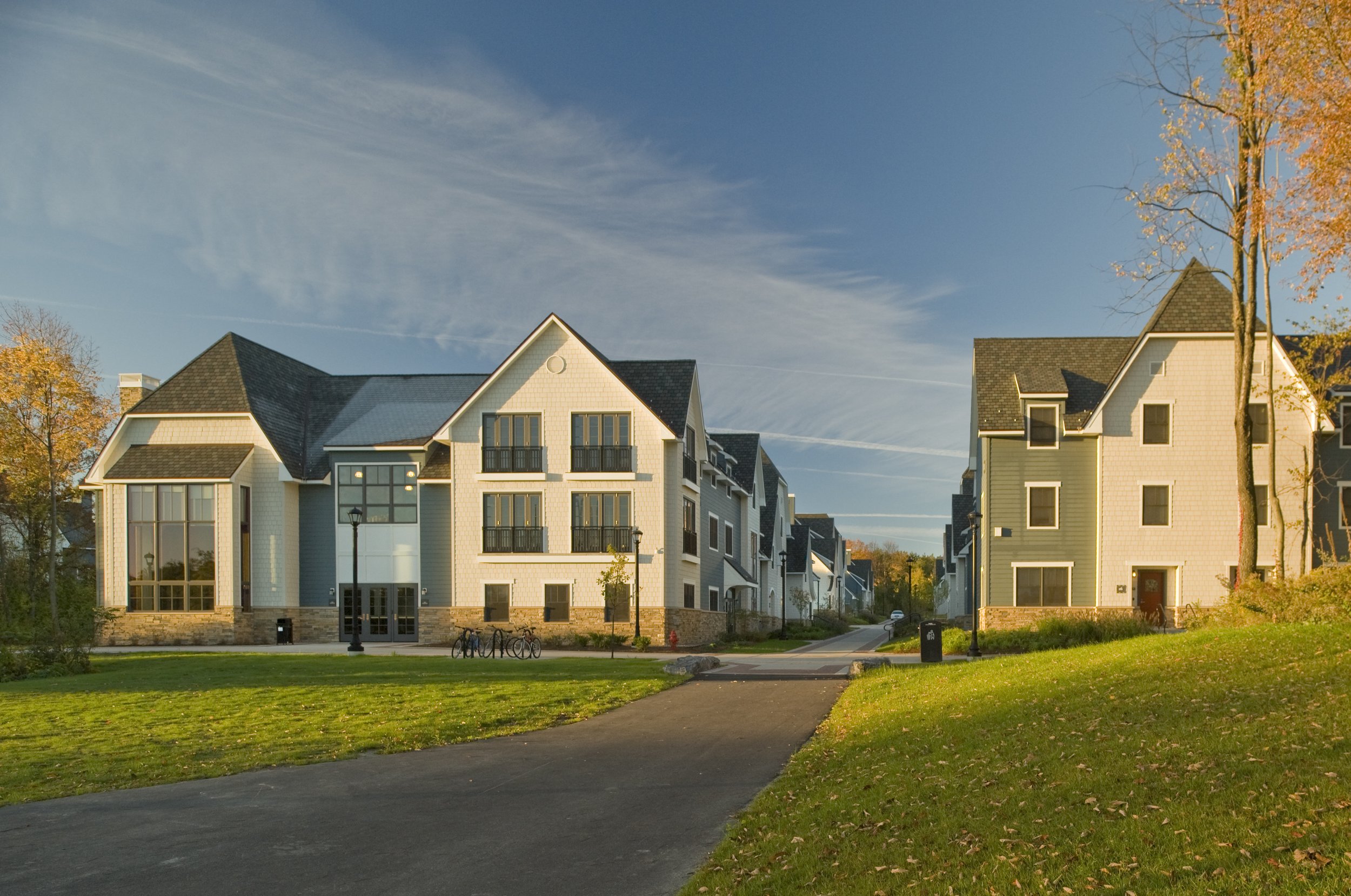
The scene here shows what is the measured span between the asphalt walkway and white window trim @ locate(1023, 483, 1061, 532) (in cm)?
2621

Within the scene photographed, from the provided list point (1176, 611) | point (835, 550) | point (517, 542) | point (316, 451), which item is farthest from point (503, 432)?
point (835, 550)

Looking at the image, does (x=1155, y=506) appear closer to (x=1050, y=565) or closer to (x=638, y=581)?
(x=1050, y=565)

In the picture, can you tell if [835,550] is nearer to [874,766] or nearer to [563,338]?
[563,338]

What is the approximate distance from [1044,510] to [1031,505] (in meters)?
0.46

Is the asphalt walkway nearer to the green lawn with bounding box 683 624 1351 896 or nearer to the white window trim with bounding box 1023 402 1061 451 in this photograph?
the green lawn with bounding box 683 624 1351 896

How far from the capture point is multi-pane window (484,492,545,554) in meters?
37.5

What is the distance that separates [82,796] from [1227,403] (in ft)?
119

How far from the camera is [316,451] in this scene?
4119 cm

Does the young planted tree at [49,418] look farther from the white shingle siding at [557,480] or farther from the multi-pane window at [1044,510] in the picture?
the multi-pane window at [1044,510]

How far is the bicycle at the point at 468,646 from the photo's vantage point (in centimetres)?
3017

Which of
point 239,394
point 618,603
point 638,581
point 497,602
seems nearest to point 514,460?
point 497,602

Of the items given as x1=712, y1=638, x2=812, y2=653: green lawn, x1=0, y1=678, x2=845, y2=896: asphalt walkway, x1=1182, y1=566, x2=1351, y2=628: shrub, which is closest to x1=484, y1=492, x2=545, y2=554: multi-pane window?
x1=712, y1=638, x2=812, y2=653: green lawn

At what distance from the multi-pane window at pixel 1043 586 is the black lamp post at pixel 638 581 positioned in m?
13.6

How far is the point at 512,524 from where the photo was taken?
3769 cm
